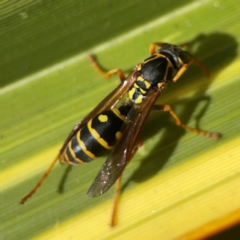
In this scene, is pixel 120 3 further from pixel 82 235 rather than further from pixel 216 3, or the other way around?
pixel 82 235

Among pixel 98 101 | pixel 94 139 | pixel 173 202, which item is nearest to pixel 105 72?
pixel 98 101

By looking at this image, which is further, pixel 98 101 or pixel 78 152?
pixel 98 101

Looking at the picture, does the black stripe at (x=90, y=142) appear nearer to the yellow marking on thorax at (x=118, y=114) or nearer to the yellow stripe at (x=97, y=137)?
the yellow stripe at (x=97, y=137)

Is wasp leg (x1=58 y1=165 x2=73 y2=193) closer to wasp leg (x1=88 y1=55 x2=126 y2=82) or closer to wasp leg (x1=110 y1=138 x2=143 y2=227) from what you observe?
wasp leg (x1=110 y1=138 x2=143 y2=227)

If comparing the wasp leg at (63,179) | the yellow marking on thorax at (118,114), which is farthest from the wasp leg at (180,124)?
the wasp leg at (63,179)

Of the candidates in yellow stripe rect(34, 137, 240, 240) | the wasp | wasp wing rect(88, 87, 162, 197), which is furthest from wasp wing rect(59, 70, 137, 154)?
yellow stripe rect(34, 137, 240, 240)

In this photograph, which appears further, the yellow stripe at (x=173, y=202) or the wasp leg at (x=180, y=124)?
the wasp leg at (x=180, y=124)

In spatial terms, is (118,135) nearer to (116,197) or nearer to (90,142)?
(90,142)
